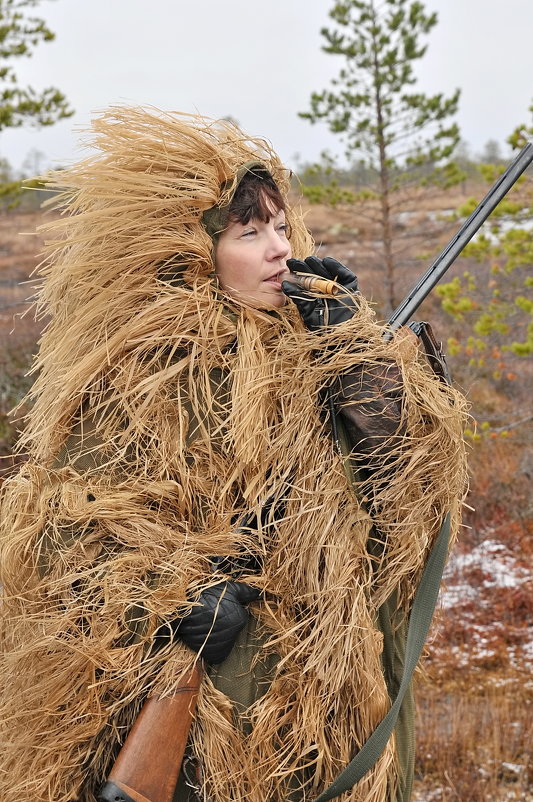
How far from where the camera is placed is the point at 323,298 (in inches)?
74.3

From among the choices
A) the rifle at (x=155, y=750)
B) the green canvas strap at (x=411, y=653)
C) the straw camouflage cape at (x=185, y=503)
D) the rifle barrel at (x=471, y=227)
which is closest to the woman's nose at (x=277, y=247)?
the straw camouflage cape at (x=185, y=503)

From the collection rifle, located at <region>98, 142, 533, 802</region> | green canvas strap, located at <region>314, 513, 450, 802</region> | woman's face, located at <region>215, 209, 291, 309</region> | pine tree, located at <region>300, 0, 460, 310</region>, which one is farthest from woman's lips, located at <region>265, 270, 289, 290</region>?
pine tree, located at <region>300, 0, 460, 310</region>

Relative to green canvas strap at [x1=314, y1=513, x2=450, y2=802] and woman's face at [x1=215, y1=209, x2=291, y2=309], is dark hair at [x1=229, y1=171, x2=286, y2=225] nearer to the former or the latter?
woman's face at [x1=215, y1=209, x2=291, y2=309]

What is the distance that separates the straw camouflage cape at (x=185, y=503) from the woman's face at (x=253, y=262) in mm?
46

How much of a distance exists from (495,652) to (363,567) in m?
4.93

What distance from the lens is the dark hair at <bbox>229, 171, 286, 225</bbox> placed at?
6.73ft

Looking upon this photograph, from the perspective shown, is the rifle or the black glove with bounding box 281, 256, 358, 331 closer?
the rifle

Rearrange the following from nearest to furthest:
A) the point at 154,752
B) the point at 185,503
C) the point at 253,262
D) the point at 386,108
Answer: the point at 154,752 < the point at 185,503 < the point at 253,262 < the point at 386,108

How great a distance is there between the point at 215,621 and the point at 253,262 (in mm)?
935

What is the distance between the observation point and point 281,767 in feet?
5.64

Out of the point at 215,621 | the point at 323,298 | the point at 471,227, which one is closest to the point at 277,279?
the point at 323,298

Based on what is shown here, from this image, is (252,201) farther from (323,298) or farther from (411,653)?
(411,653)

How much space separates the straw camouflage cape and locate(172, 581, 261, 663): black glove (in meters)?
0.04

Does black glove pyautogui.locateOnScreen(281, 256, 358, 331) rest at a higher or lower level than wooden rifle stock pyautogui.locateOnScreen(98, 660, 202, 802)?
higher
